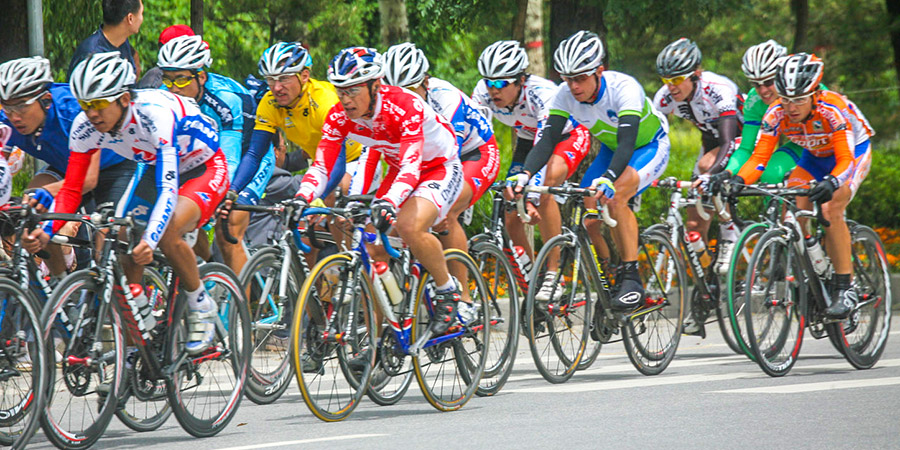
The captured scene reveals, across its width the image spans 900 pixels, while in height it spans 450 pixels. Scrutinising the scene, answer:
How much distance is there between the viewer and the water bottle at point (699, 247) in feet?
33.1

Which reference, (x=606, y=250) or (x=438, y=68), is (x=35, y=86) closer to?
(x=606, y=250)

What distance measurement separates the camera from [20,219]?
6.49 metres

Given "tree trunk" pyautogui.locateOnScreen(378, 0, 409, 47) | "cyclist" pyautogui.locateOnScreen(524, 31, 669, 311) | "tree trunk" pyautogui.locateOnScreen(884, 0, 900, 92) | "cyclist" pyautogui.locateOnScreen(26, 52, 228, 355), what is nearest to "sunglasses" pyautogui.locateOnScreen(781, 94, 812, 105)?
"cyclist" pyautogui.locateOnScreen(524, 31, 669, 311)

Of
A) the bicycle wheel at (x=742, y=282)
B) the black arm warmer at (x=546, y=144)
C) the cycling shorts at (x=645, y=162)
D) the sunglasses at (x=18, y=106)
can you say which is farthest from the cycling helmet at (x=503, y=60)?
the sunglasses at (x=18, y=106)

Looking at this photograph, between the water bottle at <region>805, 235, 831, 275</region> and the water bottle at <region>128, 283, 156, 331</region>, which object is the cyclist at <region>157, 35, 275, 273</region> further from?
the water bottle at <region>805, 235, 831, 275</region>

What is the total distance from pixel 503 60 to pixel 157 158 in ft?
12.1

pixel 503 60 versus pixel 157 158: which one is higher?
pixel 503 60

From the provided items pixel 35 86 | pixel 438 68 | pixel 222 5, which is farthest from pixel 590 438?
pixel 438 68

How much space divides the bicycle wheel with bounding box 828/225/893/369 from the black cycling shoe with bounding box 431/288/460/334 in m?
3.09

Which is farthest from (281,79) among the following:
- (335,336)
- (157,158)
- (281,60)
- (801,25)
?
(801,25)

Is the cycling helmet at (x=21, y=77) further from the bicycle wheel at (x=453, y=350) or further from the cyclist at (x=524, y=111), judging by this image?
the cyclist at (x=524, y=111)

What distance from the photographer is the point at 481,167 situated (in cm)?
905

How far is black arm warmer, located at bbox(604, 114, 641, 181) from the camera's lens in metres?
8.85

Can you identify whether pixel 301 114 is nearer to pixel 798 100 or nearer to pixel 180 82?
pixel 180 82
